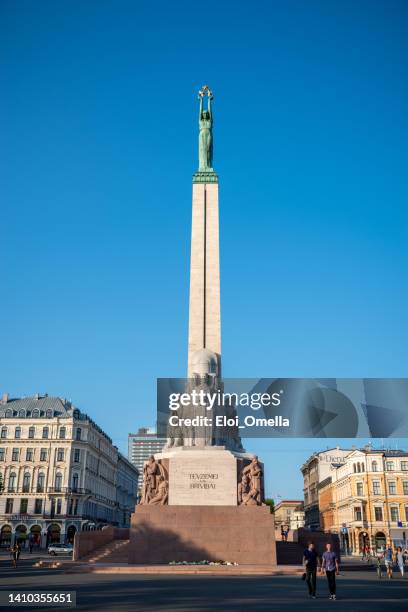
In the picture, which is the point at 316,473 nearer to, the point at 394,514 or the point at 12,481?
the point at 394,514

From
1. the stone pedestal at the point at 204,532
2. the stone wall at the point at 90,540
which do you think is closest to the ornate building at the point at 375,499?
the stone wall at the point at 90,540

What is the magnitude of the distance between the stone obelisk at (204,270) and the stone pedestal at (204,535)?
7682 mm

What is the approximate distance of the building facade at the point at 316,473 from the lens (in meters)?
102

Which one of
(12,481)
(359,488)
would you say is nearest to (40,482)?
Answer: (12,481)

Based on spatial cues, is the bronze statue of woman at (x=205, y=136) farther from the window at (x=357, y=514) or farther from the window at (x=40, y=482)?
the window at (x=40, y=482)

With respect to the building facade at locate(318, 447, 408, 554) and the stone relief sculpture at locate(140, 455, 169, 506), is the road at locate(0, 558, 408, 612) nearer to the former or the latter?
the stone relief sculpture at locate(140, 455, 169, 506)

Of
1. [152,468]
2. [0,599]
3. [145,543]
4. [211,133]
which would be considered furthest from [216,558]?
[211,133]

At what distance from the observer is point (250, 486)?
25531 millimetres

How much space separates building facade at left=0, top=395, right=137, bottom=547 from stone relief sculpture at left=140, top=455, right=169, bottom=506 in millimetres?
52024

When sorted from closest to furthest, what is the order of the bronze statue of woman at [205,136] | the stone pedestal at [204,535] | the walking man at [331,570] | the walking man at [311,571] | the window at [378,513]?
the walking man at [331,570]
the walking man at [311,571]
the stone pedestal at [204,535]
the bronze statue of woman at [205,136]
the window at [378,513]

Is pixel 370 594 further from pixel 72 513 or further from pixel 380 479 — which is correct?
pixel 72 513

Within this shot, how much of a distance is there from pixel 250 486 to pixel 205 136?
71.8 ft

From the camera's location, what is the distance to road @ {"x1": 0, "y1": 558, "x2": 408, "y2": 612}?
11.8 m

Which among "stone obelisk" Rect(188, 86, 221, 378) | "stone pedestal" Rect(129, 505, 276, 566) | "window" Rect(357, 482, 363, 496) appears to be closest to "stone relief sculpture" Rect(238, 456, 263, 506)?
"stone pedestal" Rect(129, 505, 276, 566)
